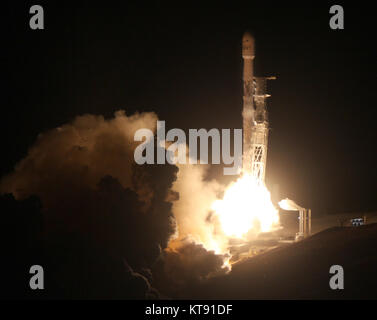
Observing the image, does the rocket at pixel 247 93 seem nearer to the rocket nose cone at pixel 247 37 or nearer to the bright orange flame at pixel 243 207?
the rocket nose cone at pixel 247 37

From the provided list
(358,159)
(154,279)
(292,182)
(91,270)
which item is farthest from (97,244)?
(358,159)

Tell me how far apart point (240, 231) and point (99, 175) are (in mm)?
9567

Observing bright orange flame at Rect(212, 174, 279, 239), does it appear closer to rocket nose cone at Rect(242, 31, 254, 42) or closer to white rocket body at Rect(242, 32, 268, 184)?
white rocket body at Rect(242, 32, 268, 184)

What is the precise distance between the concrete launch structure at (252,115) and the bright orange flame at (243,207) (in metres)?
0.66

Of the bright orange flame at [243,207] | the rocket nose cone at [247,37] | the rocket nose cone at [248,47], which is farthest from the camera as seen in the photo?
the bright orange flame at [243,207]

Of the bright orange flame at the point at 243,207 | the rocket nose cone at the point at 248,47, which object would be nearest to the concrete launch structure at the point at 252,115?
the rocket nose cone at the point at 248,47

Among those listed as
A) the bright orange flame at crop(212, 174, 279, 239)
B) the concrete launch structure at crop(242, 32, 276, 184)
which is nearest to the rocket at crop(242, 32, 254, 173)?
the concrete launch structure at crop(242, 32, 276, 184)

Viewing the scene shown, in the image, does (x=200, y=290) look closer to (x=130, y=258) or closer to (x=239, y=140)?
(x=130, y=258)

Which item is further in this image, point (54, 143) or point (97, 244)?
point (54, 143)

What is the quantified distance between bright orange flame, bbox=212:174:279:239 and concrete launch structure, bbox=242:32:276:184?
0.66 meters

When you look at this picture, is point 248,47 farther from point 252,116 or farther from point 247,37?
point 252,116

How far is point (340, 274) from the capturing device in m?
35.6

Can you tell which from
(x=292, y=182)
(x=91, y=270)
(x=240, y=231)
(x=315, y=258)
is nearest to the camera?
(x=91, y=270)

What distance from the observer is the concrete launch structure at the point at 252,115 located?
42.4m
